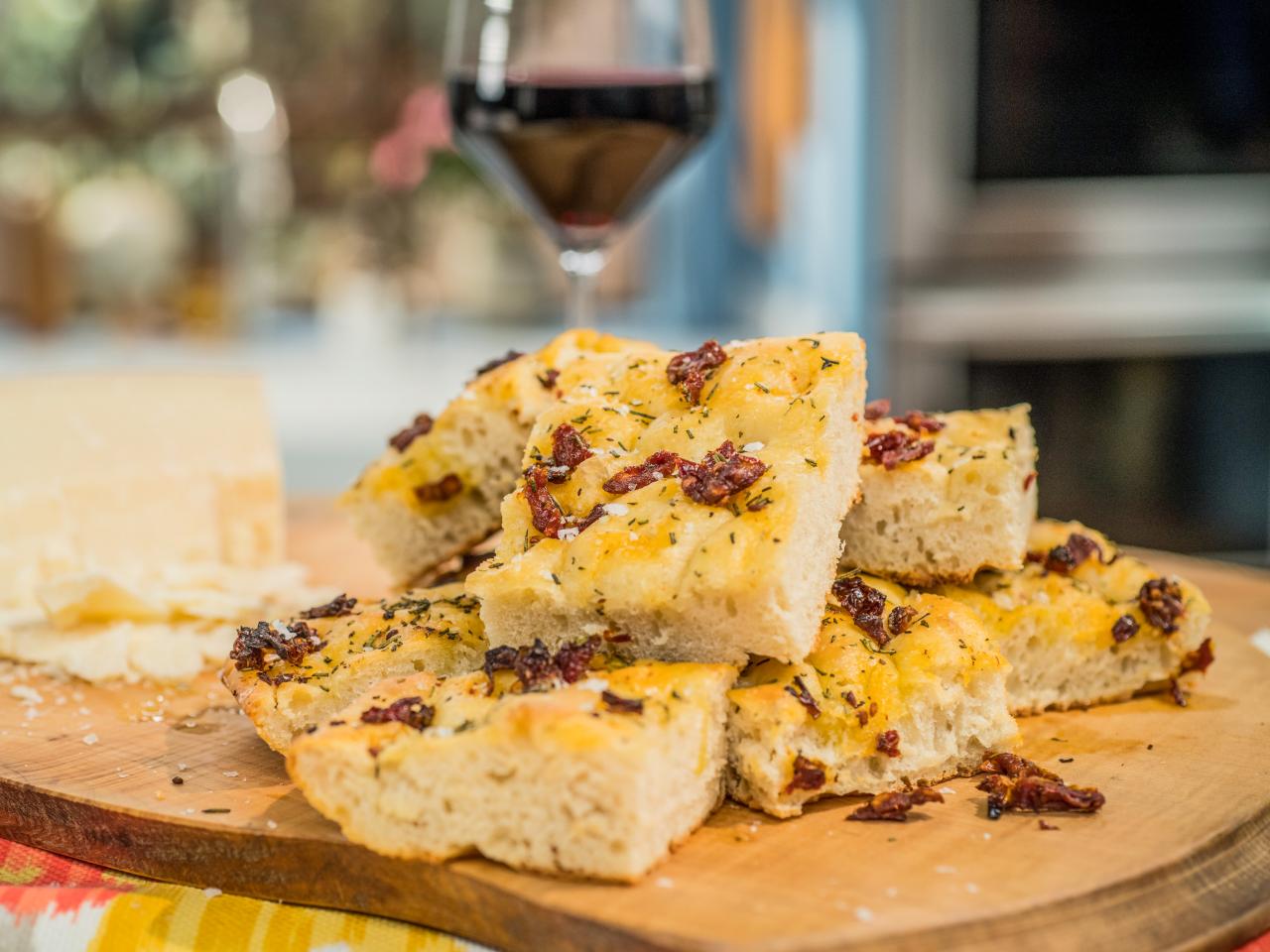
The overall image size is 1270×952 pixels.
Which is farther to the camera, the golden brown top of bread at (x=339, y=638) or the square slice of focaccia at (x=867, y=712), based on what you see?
the golden brown top of bread at (x=339, y=638)

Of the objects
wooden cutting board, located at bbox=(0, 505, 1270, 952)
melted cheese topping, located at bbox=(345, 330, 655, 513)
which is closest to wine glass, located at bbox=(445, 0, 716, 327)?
melted cheese topping, located at bbox=(345, 330, 655, 513)

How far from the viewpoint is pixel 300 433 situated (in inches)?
192

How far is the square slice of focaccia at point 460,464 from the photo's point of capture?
6.66ft

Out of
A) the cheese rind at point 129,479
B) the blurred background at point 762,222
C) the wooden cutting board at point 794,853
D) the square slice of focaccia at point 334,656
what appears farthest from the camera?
the blurred background at point 762,222

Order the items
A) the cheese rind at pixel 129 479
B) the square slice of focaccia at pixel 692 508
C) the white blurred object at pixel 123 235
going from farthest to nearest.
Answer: the white blurred object at pixel 123 235, the cheese rind at pixel 129 479, the square slice of focaccia at pixel 692 508

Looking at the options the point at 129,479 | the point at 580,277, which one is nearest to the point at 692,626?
the point at 580,277

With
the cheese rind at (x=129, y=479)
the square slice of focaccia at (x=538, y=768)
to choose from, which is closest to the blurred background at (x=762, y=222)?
the cheese rind at (x=129, y=479)

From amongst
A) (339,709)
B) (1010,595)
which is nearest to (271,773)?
(339,709)

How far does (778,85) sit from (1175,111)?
62.9 inches

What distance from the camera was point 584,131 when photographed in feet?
7.65

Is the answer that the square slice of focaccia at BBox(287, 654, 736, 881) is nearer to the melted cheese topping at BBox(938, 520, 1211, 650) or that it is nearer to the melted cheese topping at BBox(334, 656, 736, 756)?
the melted cheese topping at BBox(334, 656, 736, 756)

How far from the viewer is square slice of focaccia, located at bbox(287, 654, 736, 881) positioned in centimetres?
133

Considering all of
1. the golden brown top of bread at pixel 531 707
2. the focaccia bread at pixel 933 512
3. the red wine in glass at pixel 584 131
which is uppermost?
the red wine in glass at pixel 584 131

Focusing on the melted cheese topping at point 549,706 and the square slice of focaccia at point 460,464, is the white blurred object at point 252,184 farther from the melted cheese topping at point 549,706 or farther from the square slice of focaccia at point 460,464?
the melted cheese topping at point 549,706
